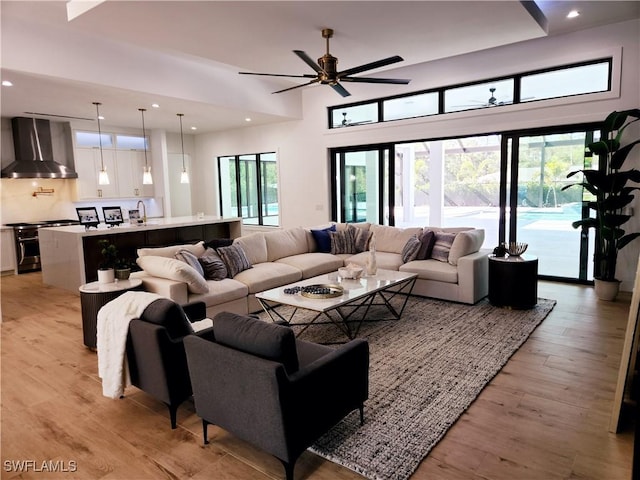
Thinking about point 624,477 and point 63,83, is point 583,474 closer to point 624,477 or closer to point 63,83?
point 624,477

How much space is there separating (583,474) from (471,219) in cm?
714

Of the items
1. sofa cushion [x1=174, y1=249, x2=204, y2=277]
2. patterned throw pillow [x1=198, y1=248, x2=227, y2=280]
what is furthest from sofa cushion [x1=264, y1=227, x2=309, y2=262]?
sofa cushion [x1=174, y1=249, x2=204, y2=277]

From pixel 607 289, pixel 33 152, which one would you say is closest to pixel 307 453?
pixel 607 289

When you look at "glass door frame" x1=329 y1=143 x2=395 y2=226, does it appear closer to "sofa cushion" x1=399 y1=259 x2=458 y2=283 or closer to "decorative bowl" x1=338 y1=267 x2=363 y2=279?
"sofa cushion" x1=399 y1=259 x2=458 y2=283

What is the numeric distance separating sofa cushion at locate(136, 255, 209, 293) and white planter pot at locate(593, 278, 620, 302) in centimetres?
467

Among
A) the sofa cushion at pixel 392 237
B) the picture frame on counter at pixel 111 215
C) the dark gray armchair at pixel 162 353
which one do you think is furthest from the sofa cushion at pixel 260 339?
the picture frame on counter at pixel 111 215

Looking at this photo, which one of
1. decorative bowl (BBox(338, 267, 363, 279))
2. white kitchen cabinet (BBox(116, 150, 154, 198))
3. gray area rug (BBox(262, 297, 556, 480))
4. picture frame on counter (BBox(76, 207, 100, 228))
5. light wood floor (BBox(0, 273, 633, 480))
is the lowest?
light wood floor (BBox(0, 273, 633, 480))

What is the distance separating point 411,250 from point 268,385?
12.7 feet

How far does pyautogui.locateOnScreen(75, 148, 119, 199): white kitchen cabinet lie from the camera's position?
8531 mm

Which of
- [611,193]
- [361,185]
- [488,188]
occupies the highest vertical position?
[361,185]

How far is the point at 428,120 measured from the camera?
686 cm

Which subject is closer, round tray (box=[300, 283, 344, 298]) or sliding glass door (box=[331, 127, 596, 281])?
round tray (box=[300, 283, 344, 298])

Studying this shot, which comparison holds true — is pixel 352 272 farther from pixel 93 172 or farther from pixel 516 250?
pixel 93 172

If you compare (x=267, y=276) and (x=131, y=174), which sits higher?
(x=131, y=174)
